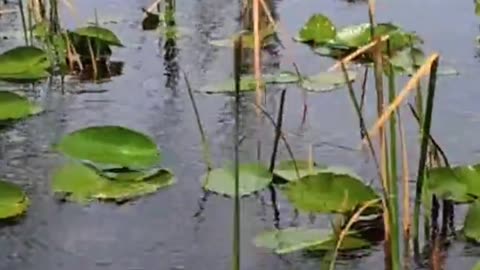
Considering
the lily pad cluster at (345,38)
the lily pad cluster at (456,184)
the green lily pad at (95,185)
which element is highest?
the lily pad cluster at (345,38)

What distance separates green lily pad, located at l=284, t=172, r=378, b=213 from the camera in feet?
7.02

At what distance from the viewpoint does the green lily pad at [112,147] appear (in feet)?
7.85

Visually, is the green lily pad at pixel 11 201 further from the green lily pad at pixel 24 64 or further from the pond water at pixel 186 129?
the green lily pad at pixel 24 64

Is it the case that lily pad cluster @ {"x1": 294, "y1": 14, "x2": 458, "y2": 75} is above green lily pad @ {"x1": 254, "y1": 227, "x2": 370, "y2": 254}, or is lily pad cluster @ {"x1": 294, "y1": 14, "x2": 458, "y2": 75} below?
above

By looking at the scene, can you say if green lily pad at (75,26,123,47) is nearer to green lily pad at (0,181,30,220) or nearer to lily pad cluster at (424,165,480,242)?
green lily pad at (0,181,30,220)

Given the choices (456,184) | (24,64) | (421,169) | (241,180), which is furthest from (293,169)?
(24,64)

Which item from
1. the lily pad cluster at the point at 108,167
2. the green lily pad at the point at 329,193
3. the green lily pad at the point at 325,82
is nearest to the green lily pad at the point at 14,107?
the lily pad cluster at the point at 108,167

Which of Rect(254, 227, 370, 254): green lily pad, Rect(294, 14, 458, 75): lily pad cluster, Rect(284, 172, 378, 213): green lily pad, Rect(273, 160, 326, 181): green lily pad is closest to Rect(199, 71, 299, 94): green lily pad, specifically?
Rect(294, 14, 458, 75): lily pad cluster

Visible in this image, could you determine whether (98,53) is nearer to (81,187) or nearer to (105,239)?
(81,187)

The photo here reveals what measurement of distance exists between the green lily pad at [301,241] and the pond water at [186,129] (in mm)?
19

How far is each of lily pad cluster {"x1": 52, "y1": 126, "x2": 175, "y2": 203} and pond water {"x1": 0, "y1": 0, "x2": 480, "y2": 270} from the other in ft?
0.11

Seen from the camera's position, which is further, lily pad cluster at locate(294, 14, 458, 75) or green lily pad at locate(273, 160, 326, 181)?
lily pad cluster at locate(294, 14, 458, 75)

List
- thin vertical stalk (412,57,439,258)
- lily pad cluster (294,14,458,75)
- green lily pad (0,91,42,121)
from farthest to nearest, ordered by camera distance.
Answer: lily pad cluster (294,14,458,75) → green lily pad (0,91,42,121) → thin vertical stalk (412,57,439,258)

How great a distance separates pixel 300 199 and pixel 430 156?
25 centimetres
